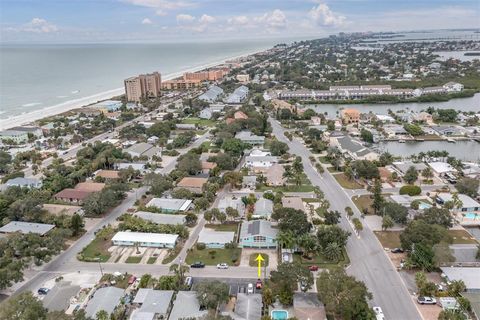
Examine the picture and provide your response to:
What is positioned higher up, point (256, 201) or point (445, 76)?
point (445, 76)

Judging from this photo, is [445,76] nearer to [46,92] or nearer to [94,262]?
[94,262]

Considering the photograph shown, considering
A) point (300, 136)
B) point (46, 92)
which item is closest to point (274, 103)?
point (300, 136)

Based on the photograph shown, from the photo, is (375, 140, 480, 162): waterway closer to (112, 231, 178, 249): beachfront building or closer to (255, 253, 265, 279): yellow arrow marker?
(255, 253, 265, 279): yellow arrow marker

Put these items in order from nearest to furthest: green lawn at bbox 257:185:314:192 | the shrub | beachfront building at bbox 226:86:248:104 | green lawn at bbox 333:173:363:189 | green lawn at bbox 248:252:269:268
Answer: green lawn at bbox 248:252:269:268 → the shrub → green lawn at bbox 257:185:314:192 → green lawn at bbox 333:173:363:189 → beachfront building at bbox 226:86:248:104

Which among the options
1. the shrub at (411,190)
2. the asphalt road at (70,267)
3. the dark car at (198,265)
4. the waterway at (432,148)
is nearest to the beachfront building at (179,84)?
the waterway at (432,148)

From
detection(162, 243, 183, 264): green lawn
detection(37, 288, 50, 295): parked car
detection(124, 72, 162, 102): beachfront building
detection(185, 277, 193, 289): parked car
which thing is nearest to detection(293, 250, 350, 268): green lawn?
detection(185, 277, 193, 289): parked car

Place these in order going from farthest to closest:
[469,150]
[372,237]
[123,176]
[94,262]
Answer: [469,150]
[123,176]
[372,237]
[94,262]

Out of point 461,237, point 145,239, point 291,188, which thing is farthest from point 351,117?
point 145,239
